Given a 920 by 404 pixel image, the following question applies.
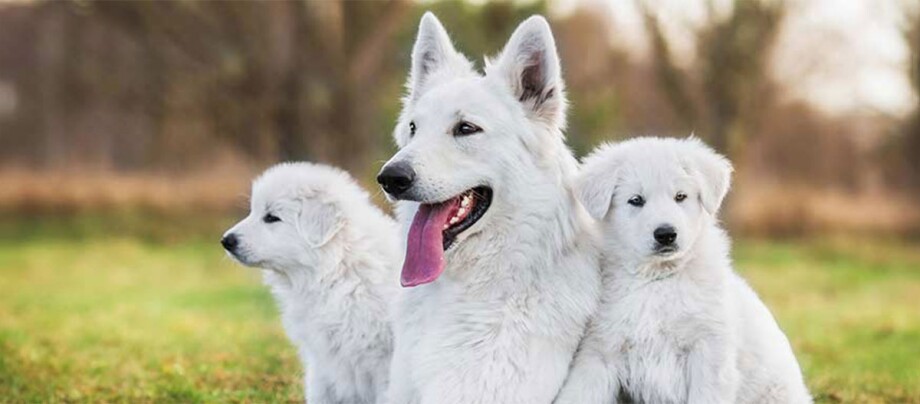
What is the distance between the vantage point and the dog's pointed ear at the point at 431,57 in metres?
5.12

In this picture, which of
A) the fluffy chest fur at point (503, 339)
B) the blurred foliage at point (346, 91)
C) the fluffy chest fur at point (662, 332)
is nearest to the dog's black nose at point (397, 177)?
the fluffy chest fur at point (503, 339)

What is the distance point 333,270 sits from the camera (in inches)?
234

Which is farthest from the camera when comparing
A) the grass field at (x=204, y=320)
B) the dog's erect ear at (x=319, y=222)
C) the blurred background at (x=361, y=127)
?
the blurred background at (x=361, y=127)

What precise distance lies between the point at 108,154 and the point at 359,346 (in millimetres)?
21182

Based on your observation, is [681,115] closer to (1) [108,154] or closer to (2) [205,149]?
(2) [205,149]

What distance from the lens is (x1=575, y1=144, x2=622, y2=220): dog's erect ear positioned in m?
4.67

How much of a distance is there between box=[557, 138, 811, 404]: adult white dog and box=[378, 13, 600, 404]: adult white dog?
0.13 metres

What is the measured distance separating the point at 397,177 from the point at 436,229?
317 millimetres

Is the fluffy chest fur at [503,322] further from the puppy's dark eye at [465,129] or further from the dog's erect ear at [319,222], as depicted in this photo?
the dog's erect ear at [319,222]

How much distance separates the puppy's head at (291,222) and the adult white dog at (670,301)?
1.73 meters

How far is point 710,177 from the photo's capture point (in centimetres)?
482

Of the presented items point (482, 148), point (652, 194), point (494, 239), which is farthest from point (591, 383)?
A: point (482, 148)

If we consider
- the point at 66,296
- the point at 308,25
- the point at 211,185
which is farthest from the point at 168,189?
the point at 66,296

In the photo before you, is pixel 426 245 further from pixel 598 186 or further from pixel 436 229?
pixel 598 186
